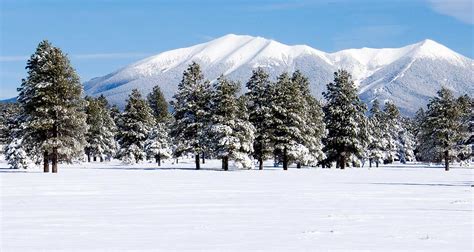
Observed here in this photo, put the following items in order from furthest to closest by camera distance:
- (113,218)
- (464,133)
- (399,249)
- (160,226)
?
1. (464,133)
2. (113,218)
3. (160,226)
4. (399,249)

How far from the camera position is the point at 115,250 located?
494 inches

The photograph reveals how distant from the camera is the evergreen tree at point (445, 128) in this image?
76250 millimetres

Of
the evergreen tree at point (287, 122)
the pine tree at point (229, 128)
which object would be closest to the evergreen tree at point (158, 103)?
the evergreen tree at point (287, 122)

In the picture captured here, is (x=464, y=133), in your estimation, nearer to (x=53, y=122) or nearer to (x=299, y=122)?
(x=299, y=122)

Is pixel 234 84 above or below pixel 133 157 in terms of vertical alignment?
above

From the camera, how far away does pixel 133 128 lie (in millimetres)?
82500

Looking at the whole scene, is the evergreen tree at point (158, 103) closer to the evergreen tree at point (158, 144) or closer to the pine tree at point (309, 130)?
the evergreen tree at point (158, 144)

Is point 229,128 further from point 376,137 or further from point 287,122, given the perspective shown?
point 376,137

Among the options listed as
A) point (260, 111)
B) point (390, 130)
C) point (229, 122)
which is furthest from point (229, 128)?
point (390, 130)

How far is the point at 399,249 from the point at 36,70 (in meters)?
44.5

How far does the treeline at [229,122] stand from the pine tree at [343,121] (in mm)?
111

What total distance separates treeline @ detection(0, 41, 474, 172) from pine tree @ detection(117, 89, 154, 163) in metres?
0.13

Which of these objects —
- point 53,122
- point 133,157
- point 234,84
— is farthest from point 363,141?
point 53,122

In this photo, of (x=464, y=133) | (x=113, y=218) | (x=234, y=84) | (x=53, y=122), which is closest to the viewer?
(x=113, y=218)
